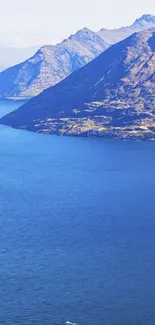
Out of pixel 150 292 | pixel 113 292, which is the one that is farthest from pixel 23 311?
pixel 150 292

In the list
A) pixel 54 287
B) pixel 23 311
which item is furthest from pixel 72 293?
pixel 23 311

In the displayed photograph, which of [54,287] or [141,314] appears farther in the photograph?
[54,287]

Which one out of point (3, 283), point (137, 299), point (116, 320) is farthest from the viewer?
point (3, 283)

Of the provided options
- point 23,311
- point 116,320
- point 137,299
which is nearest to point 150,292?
point 137,299

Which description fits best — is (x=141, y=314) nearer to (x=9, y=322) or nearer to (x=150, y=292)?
(x=150, y=292)

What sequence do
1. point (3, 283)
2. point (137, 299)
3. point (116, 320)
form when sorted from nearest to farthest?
1. point (116, 320)
2. point (137, 299)
3. point (3, 283)

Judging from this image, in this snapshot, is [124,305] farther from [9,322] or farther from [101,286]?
[9,322]

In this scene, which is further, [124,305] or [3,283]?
[3,283]
